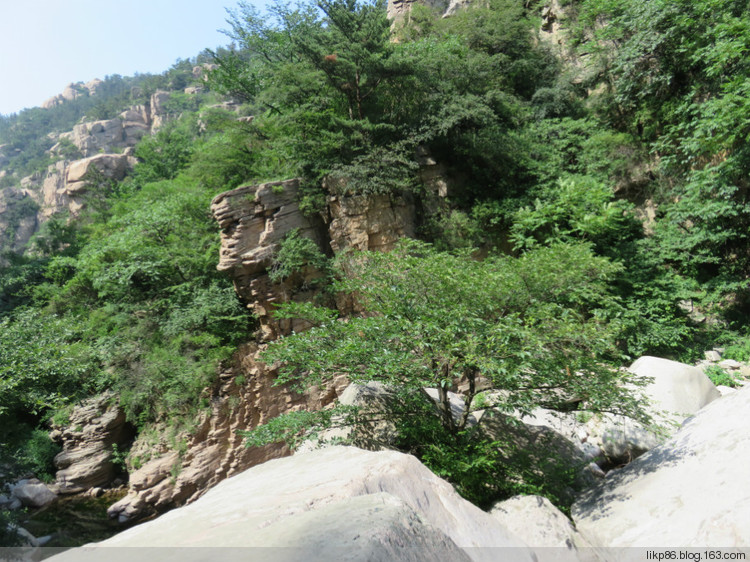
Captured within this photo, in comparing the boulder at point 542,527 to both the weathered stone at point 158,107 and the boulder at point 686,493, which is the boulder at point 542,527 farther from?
the weathered stone at point 158,107

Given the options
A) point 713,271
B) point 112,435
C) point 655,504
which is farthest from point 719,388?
point 112,435

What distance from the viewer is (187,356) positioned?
378 inches

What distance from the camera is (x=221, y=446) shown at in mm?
9133

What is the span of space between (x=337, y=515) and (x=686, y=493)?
13.0ft

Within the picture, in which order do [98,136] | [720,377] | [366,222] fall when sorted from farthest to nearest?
[98,136] < [366,222] < [720,377]

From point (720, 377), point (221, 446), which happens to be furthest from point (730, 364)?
point (221, 446)

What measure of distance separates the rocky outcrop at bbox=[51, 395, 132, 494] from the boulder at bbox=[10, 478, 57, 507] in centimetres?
30

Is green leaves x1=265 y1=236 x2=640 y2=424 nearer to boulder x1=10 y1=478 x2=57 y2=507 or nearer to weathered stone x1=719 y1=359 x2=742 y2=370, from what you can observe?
weathered stone x1=719 y1=359 x2=742 y2=370

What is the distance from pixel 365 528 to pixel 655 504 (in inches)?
152

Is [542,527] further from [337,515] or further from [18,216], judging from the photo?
[18,216]

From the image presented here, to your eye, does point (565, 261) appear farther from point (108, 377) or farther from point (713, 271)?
point (108, 377)

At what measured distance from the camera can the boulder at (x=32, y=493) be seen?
8531mm

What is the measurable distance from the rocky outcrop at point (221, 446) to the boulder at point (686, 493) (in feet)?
20.6

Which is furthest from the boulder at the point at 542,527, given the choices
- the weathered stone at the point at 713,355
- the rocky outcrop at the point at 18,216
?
the rocky outcrop at the point at 18,216
